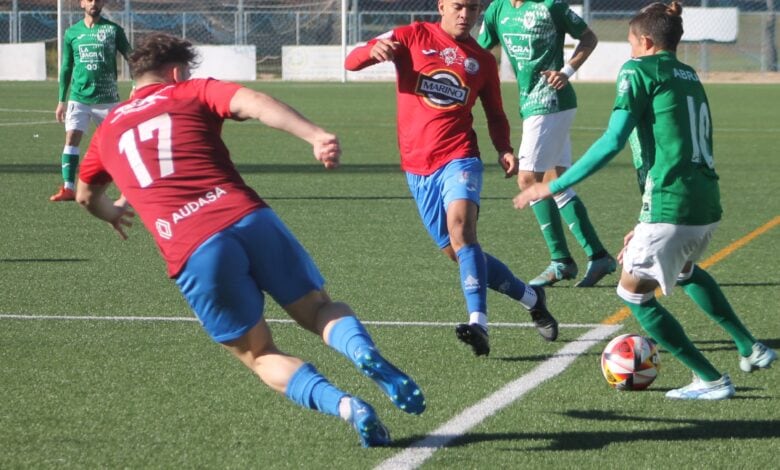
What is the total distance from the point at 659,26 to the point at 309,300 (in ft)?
6.34

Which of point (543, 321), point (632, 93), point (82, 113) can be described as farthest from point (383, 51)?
point (82, 113)

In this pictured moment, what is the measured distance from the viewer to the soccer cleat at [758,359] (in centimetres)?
633

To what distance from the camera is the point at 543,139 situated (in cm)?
939

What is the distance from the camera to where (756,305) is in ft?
26.9

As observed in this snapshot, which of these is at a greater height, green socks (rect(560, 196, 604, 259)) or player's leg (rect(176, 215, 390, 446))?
player's leg (rect(176, 215, 390, 446))

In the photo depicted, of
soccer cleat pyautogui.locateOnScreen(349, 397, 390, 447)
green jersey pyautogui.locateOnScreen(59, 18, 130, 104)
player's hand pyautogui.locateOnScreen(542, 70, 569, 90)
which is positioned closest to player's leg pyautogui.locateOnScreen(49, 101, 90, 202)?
green jersey pyautogui.locateOnScreen(59, 18, 130, 104)

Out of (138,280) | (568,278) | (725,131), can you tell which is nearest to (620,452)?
(568,278)

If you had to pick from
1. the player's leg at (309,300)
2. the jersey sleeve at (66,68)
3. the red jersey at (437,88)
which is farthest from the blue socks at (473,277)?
the jersey sleeve at (66,68)

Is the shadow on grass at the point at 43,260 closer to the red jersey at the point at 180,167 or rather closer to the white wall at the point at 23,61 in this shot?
the red jersey at the point at 180,167

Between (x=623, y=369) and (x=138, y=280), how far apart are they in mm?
4185

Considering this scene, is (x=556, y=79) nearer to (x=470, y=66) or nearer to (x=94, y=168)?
(x=470, y=66)

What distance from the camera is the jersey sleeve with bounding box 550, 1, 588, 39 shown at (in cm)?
920

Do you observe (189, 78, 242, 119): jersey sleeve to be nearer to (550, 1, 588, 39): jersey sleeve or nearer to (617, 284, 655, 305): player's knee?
(617, 284, 655, 305): player's knee

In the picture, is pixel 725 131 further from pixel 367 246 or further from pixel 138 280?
pixel 138 280
